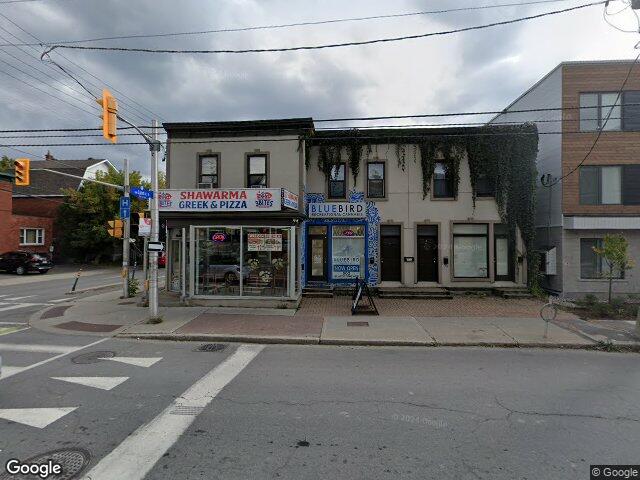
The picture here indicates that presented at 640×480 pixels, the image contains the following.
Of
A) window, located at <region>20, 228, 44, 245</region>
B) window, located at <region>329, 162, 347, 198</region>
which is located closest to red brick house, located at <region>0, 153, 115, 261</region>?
window, located at <region>20, 228, 44, 245</region>

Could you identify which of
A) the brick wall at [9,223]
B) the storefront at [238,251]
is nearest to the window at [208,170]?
the storefront at [238,251]

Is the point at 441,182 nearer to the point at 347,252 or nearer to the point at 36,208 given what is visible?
the point at 347,252

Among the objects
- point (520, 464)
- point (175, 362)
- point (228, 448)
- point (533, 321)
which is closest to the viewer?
point (520, 464)

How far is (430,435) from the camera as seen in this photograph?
431 cm

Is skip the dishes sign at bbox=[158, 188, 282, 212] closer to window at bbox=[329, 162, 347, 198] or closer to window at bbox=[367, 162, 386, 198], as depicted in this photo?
window at bbox=[329, 162, 347, 198]

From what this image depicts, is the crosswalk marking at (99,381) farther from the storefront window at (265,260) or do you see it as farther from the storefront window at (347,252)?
the storefront window at (347,252)

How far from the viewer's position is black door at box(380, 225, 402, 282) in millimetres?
15680

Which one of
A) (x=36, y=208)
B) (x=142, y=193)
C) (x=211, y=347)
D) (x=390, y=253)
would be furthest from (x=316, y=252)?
(x=36, y=208)

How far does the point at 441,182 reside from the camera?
15750 mm

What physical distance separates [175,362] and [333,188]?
33.8 feet

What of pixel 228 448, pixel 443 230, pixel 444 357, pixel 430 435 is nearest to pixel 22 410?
pixel 228 448

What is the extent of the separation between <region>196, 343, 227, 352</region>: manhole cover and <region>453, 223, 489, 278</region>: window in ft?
34.3

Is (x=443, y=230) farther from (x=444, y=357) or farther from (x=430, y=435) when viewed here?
(x=430, y=435)

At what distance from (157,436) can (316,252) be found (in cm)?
1176
